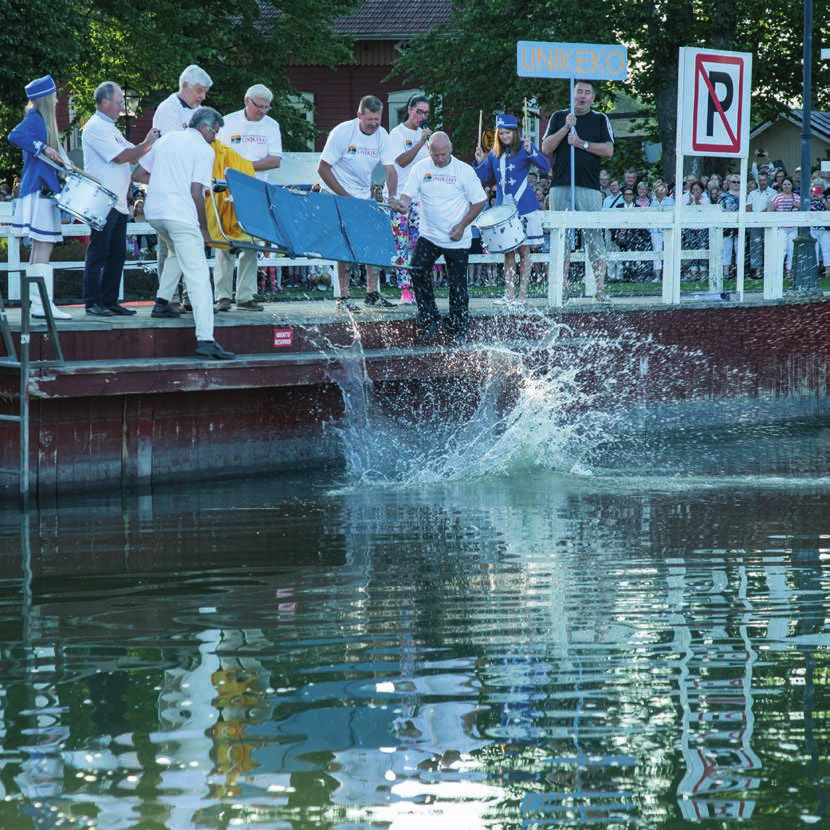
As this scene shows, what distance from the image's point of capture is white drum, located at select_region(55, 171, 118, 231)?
10391 millimetres

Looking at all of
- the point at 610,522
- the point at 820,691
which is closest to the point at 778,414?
the point at 610,522

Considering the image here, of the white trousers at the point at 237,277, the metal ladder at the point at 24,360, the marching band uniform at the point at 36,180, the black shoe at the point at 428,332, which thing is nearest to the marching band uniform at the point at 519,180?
the black shoe at the point at 428,332

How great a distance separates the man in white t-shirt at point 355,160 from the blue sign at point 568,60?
1716mm

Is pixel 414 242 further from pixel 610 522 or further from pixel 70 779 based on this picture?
pixel 70 779

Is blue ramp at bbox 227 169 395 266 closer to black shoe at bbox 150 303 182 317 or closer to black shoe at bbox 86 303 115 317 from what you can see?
black shoe at bbox 150 303 182 317

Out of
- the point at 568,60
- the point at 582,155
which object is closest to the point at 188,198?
the point at 582,155

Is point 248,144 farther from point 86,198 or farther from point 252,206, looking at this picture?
point 86,198

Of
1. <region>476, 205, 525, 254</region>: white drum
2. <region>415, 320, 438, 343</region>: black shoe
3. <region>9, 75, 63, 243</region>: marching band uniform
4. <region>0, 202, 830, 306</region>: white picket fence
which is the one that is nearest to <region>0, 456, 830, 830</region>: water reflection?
<region>9, 75, 63, 243</region>: marching band uniform

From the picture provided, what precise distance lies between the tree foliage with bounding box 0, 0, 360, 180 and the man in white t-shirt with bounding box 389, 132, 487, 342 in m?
14.5

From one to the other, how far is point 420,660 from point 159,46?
24851mm

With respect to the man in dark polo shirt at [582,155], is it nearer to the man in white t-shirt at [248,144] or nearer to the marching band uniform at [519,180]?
the marching band uniform at [519,180]

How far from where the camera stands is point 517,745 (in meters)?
4.86

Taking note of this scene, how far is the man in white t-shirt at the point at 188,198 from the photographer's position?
10531 millimetres

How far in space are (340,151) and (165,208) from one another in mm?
2504
